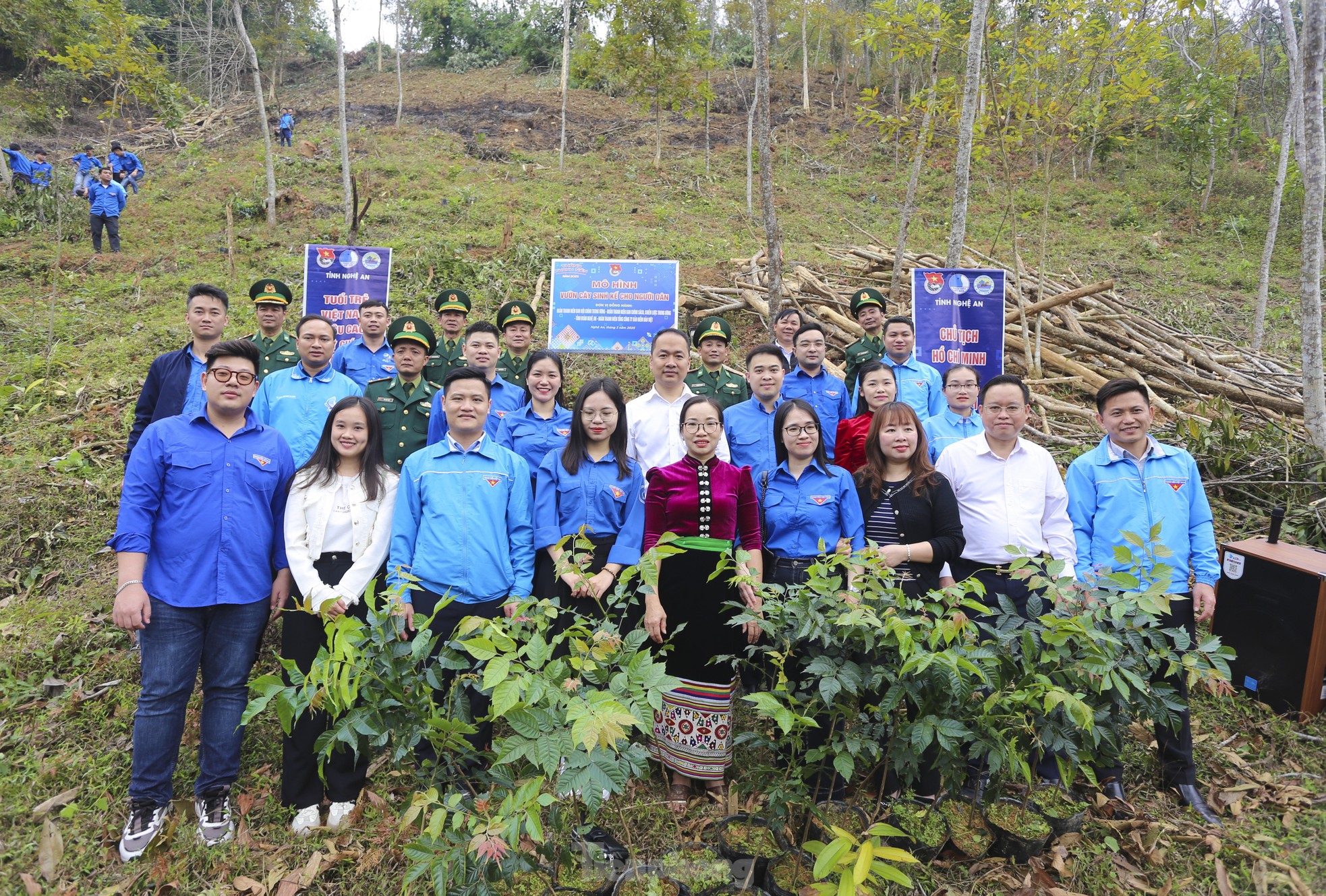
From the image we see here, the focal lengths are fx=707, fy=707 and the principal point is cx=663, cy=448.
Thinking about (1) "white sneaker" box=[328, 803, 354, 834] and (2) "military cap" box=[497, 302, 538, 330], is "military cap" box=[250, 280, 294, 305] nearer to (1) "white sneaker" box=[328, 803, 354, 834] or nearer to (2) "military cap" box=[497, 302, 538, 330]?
(2) "military cap" box=[497, 302, 538, 330]

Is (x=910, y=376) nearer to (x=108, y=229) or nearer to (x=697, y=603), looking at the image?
(x=697, y=603)

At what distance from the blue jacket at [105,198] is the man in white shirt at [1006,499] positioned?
14.4 m

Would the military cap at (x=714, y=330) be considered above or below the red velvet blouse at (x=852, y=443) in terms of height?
above

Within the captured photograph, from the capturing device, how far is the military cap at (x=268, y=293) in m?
5.12

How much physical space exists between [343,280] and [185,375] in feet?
10.2

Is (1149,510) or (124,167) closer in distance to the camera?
(1149,510)

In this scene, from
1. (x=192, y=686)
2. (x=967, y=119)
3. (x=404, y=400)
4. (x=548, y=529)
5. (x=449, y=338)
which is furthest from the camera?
(x=967, y=119)

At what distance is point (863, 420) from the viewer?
3.93 m

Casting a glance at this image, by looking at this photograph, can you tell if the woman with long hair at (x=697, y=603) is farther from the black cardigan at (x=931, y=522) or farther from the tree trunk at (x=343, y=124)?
the tree trunk at (x=343, y=124)

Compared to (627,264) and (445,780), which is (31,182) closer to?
(627,264)

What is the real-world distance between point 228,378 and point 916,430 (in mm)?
2961

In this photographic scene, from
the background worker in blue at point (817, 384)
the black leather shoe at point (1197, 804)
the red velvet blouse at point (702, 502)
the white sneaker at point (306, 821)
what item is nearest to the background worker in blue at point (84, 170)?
the background worker in blue at point (817, 384)

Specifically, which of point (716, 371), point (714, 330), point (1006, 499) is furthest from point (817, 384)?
point (1006, 499)

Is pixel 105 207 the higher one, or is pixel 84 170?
pixel 84 170
